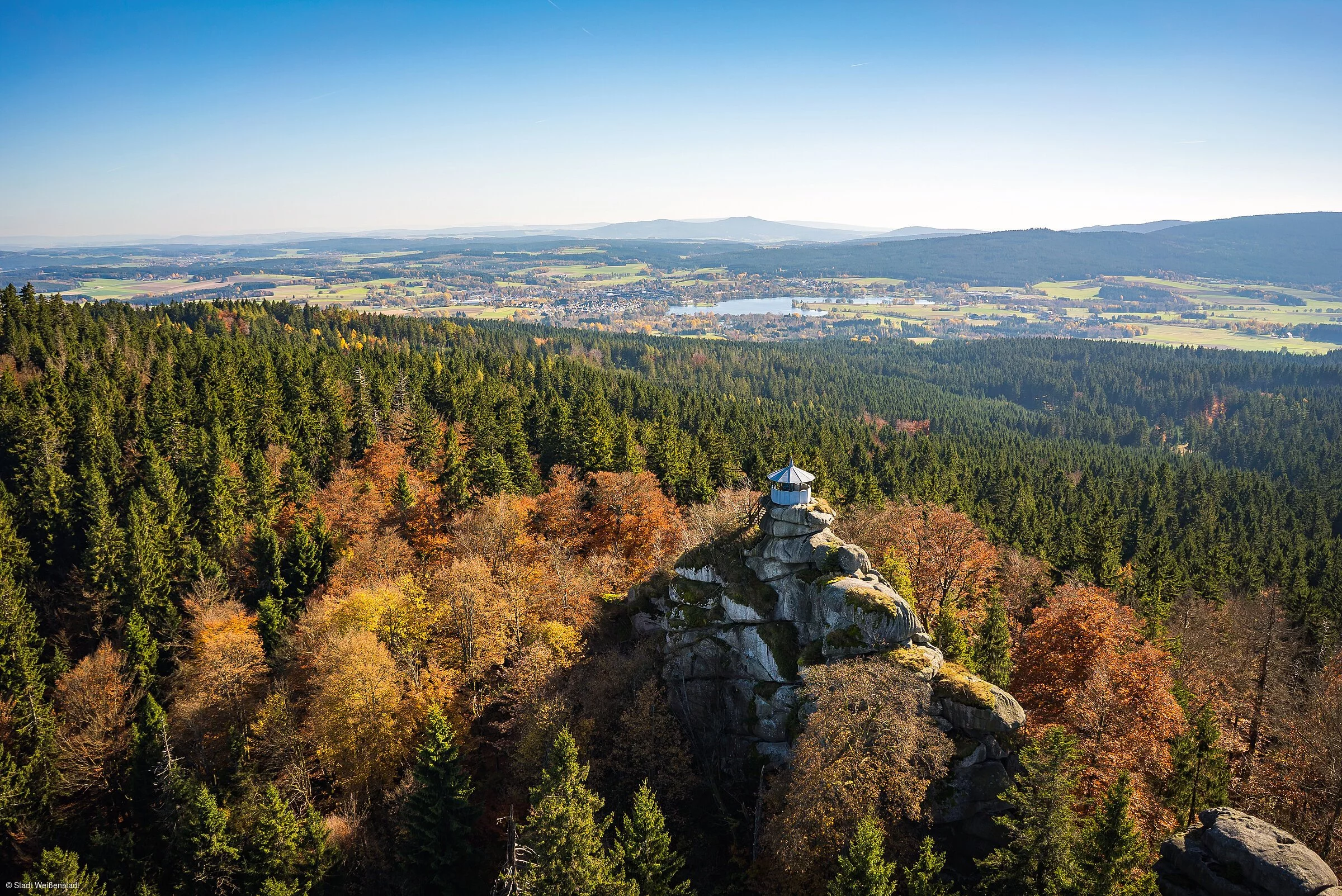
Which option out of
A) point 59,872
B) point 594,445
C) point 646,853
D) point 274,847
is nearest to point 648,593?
point 646,853

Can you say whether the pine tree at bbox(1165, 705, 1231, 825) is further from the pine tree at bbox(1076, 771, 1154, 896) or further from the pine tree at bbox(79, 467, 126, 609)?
the pine tree at bbox(79, 467, 126, 609)

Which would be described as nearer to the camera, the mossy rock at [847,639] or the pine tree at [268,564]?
the mossy rock at [847,639]

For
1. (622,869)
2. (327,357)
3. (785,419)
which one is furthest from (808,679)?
(785,419)

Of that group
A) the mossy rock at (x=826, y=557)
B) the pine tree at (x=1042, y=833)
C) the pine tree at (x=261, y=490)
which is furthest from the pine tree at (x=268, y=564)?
the pine tree at (x=1042, y=833)

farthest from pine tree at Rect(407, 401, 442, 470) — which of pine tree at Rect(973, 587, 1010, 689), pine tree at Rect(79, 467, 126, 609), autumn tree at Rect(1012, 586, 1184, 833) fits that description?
autumn tree at Rect(1012, 586, 1184, 833)

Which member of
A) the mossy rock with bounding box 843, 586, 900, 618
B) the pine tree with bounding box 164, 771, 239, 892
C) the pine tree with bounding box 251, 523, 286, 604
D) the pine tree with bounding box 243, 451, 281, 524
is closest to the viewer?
the pine tree with bounding box 164, 771, 239, 892

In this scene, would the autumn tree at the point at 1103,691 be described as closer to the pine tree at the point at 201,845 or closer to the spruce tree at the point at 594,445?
the spruce tree at the point at 594,445

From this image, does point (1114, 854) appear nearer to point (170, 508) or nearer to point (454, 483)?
point (454, 483)
